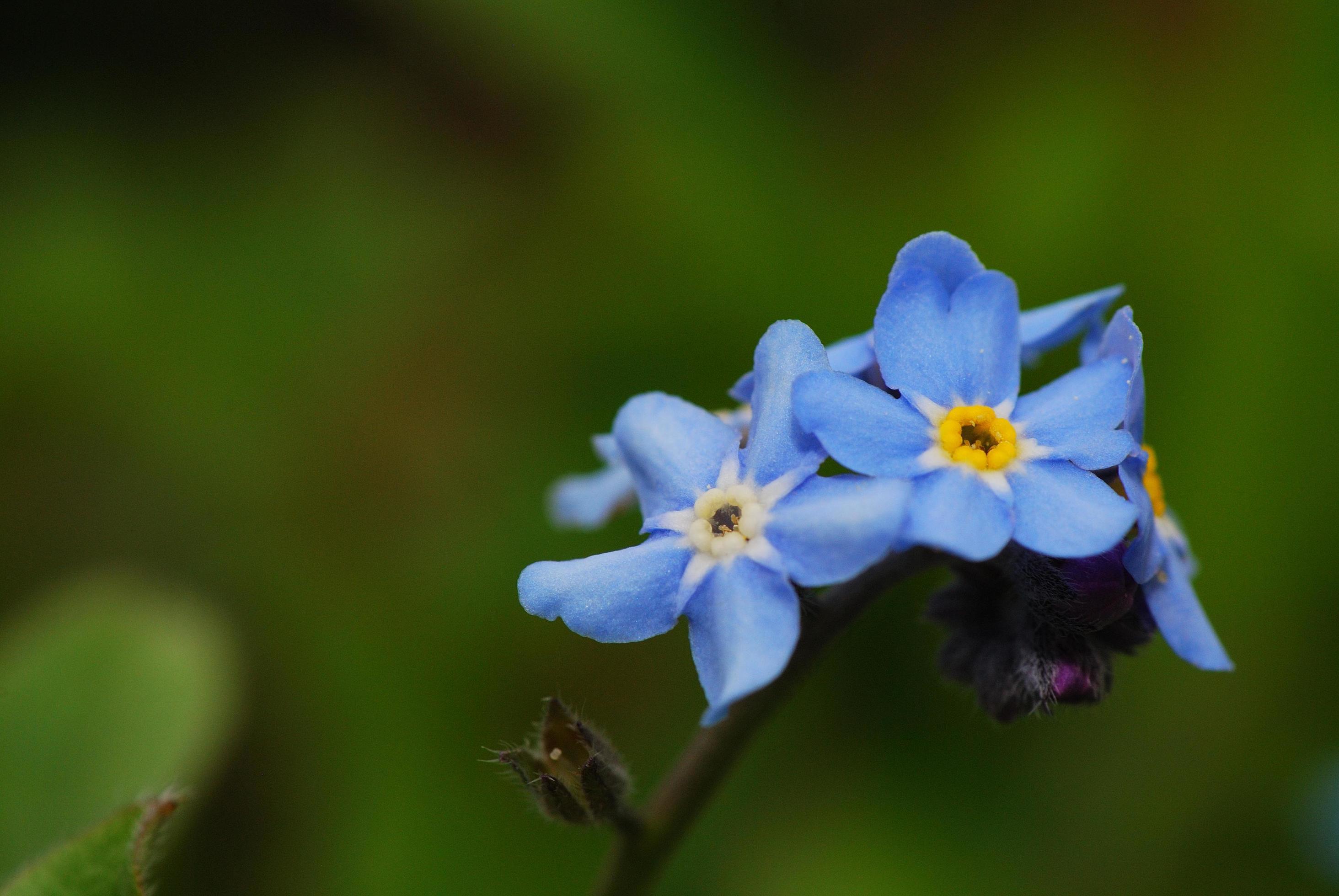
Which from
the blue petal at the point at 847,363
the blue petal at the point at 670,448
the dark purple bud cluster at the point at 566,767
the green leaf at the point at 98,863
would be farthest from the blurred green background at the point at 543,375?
the blue petal at the point at 670,448

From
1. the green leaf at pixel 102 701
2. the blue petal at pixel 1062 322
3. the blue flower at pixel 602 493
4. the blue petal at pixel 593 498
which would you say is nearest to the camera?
the blue petal at pixel 1062 322

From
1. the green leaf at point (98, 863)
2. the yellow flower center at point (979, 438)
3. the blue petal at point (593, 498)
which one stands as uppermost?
the yellow flower center at point (979, 438)

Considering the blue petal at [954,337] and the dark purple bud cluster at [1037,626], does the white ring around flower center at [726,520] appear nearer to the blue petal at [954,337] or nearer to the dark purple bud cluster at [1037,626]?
the blue petal at [954,337]

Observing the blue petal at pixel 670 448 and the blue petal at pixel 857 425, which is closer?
the blue petal at pixel 857 425

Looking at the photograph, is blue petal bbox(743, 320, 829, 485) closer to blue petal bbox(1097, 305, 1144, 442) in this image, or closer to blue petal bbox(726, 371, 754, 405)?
blue petal bbox(726, 371, 754, 405)

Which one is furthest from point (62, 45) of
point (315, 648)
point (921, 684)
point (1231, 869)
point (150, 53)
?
point (1231, 869)

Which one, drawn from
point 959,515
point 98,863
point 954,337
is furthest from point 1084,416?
point 98,863

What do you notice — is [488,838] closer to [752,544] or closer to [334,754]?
[334,754]
